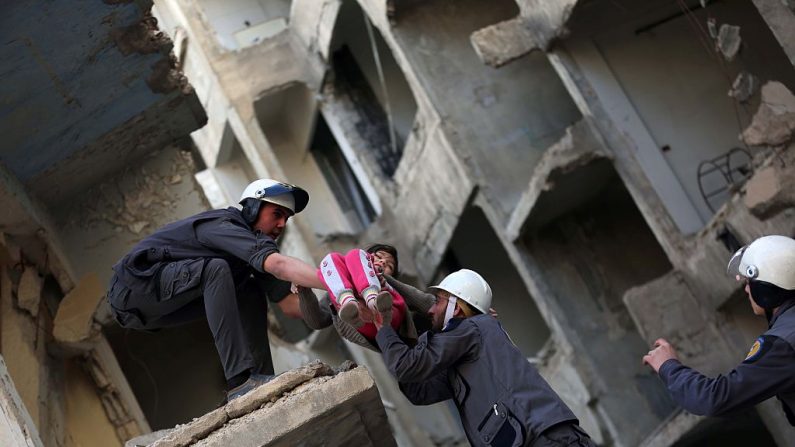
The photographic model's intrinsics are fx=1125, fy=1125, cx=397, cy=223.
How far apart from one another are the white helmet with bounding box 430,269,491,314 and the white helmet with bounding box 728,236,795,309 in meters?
1.43

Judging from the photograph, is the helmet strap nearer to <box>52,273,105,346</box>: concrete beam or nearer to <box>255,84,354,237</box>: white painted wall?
<box>52,273,105,346</box>: concrete beam

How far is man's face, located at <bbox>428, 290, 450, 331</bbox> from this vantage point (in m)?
6.41

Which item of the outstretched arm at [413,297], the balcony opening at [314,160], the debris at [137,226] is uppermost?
the balcony opening at [314,160]

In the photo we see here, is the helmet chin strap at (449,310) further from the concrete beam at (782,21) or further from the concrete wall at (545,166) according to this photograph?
the concrete wall at (545,166)

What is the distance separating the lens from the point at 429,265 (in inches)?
639

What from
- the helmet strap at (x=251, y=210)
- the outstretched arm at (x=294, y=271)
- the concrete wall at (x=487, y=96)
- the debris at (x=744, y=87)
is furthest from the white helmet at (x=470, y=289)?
the concrete wall at (x=487, y=96)

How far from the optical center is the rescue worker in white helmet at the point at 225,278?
248 inches

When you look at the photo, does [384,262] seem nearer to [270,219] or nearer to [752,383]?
[270,219]

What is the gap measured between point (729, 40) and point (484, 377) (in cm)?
531

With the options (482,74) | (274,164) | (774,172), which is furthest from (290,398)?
(274,164)

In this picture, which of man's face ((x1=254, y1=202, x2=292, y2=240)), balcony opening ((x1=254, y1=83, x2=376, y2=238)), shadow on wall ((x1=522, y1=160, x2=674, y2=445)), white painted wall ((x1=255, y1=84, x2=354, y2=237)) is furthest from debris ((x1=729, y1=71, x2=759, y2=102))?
white painted wall ((x1=255, y1=84, x2=354, y2=237))

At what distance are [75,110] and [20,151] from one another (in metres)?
0.49

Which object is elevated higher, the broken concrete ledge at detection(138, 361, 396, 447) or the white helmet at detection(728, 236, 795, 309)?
the broken concrete ledge at detection(138, 361, 396, 447)

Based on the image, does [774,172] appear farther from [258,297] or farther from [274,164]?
[274,164]
